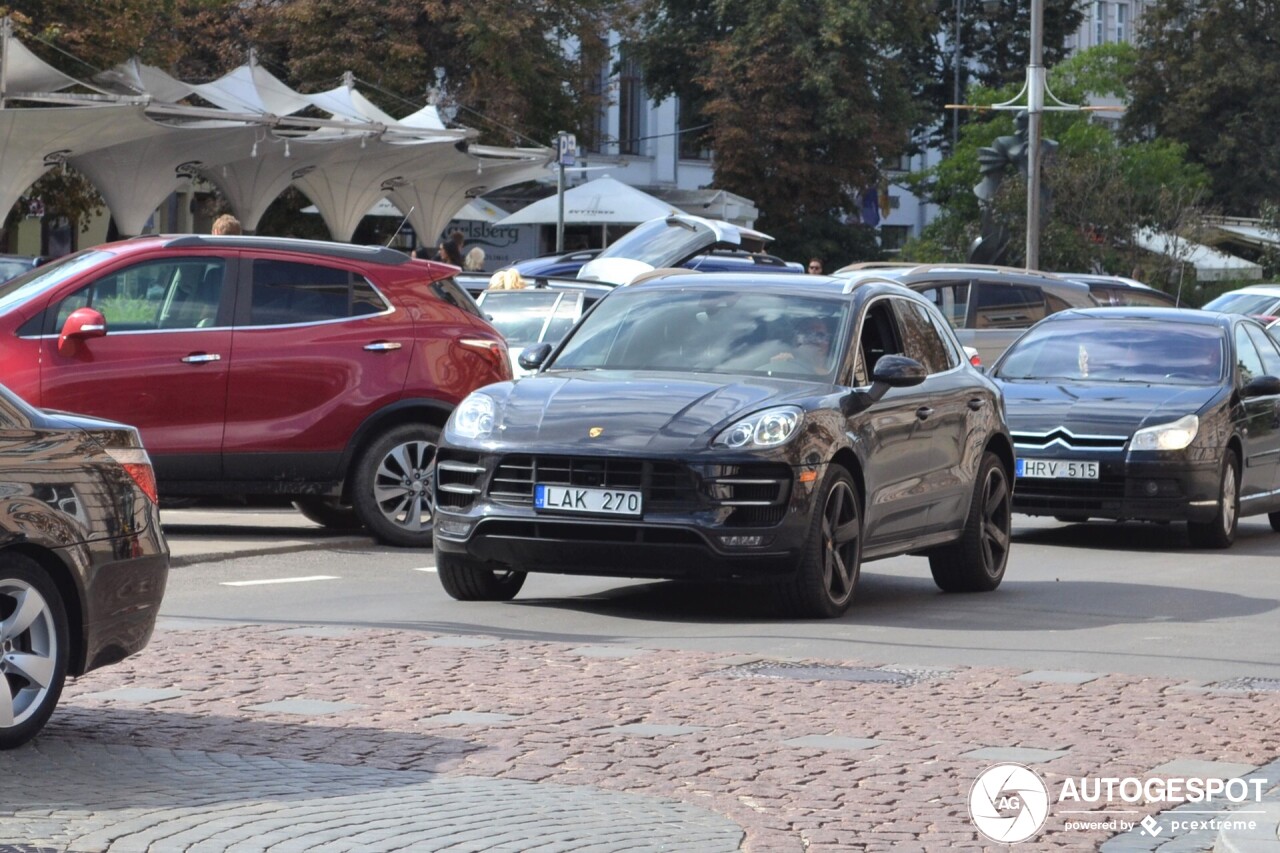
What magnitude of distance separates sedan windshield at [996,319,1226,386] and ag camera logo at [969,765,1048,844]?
993 centimetres

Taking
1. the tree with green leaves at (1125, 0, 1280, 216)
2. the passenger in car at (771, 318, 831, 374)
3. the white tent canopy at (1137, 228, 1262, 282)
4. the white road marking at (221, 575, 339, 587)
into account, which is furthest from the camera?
the tree with green leaves at (1125, 0, 1280, 216)

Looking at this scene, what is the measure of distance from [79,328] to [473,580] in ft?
10.9

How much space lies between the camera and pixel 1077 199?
5134 centimetres

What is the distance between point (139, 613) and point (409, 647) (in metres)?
2.23

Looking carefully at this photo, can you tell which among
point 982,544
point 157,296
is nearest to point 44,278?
point 157,296

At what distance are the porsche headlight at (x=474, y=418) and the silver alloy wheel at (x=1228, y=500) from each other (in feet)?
21.9

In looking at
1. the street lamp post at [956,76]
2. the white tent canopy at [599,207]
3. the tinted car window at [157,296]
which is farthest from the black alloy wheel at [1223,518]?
the street lamp post at [956,76]

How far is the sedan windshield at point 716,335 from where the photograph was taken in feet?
37.7

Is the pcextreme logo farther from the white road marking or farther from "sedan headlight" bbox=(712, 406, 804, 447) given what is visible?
the white road marking

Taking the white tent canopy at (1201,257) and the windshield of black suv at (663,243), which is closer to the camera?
the windshield of black suv at (663,243)

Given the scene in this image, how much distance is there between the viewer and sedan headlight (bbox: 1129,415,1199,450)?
15.5m

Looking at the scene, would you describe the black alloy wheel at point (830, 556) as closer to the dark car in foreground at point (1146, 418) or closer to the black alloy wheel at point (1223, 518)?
the dark car in foreground at point (1146, 418)

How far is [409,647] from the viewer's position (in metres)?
9.67

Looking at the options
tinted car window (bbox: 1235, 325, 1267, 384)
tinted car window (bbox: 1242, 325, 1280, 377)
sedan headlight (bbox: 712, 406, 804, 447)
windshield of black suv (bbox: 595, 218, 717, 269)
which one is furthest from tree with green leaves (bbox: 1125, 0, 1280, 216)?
sedan headlight (bbox: 712, 406, 804, 447)
